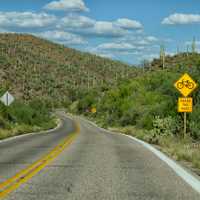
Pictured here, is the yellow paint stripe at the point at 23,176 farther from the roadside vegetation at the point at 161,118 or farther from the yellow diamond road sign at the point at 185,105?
the yellow diamond road sign at the point at 185,105

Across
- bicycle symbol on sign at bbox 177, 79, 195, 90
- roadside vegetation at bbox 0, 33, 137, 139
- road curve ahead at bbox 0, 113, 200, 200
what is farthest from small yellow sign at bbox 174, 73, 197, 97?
roadside vegetation at bbox 0, 33, 137, 139

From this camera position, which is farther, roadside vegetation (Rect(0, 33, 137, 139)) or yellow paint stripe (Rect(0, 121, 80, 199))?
roadside vegetation (Rect(0, 33, 137, 139))

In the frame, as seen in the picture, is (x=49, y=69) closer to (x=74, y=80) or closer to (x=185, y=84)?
(x=74, y=80)

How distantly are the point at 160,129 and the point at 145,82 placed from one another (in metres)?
40.6

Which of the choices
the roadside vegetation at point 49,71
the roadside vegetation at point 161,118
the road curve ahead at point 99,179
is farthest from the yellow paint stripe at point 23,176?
the roadside vegetation at point 49,71

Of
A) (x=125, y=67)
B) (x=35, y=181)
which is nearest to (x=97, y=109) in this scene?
(x=125, y=67)

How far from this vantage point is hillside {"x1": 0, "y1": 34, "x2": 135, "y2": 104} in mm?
110562

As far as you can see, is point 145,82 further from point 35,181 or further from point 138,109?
point 35,181

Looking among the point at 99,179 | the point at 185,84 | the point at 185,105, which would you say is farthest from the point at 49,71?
the point at 99,179

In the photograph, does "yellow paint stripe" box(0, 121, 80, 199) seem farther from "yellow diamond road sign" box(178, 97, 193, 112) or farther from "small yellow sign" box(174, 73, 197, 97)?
"small yellow sign" box(174, 73, 197, 97)

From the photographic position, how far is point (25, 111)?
48656mm

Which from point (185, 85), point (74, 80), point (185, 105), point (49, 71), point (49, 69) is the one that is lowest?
point (185, 105)

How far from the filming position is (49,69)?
12644 cm

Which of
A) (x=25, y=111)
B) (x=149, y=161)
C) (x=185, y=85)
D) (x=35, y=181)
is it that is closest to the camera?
(x=35, y=181)
